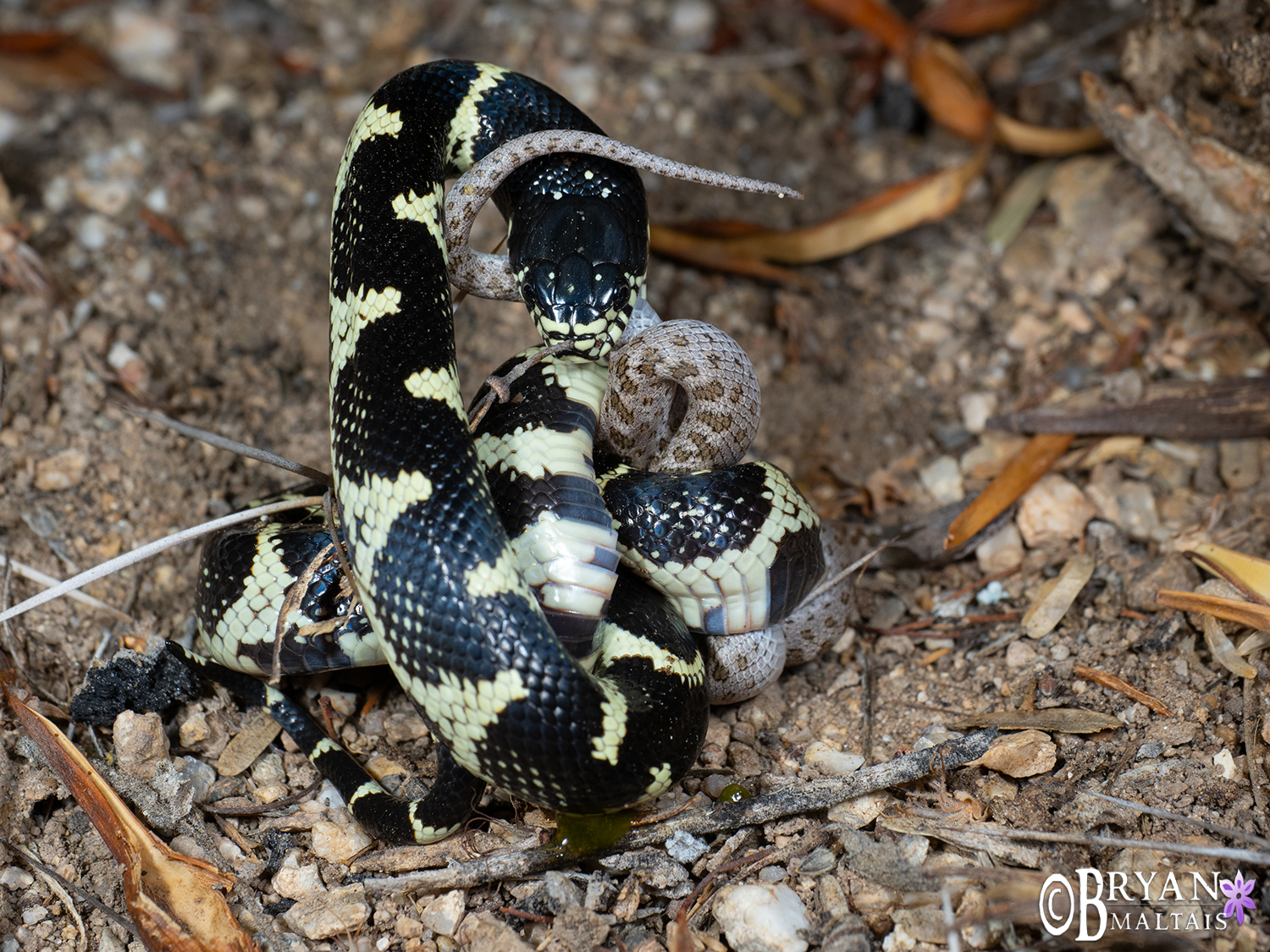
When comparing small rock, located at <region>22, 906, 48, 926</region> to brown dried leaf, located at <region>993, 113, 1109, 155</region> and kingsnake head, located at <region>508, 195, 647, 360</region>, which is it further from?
brown dried leaf, located at <region>993, 113, 1109, 155</region>

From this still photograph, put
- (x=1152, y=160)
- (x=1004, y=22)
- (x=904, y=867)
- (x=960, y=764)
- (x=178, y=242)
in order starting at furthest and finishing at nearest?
1. (x=1004, y=22)
2. (x=178, y=242)
3. (x=1152, y=160)
4. (x=960, y=764)
5. (x=904, y=867)

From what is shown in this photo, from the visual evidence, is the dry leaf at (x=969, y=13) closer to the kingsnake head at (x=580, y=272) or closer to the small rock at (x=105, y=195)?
the kingsnake head at (x=580, y=272)

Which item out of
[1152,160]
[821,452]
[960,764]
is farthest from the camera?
[821,452]

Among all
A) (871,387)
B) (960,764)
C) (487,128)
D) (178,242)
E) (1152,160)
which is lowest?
(960,764)

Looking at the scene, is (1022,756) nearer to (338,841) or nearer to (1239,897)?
(1239,897)

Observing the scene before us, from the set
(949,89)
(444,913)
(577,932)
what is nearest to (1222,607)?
(577,932)

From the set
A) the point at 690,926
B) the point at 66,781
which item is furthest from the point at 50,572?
the point at 690,926

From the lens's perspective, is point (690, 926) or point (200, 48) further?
point (200, 48)

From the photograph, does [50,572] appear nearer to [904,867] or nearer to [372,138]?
[372,138]
